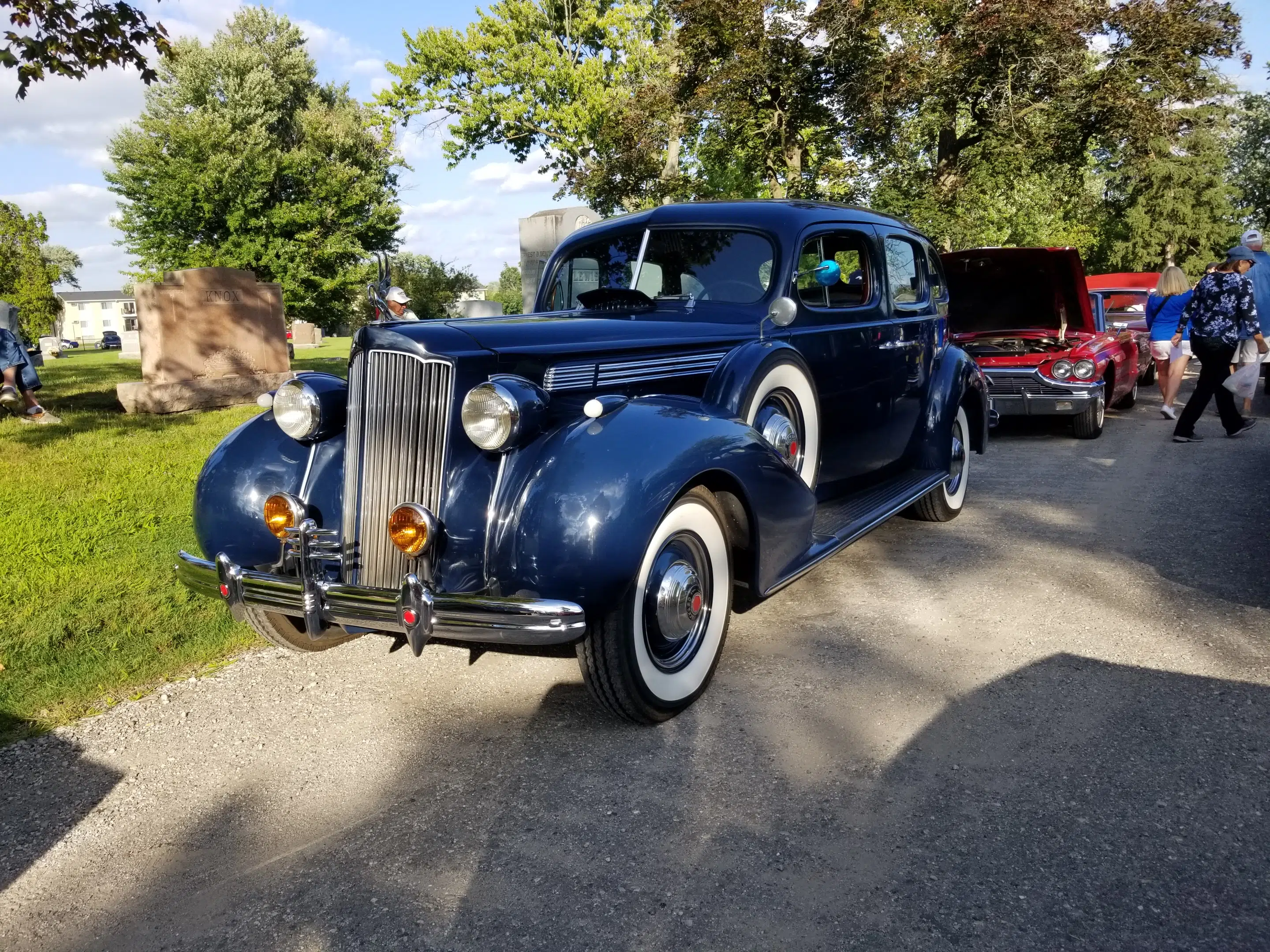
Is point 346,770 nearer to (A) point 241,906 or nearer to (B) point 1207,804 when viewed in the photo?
(A) point 241,906

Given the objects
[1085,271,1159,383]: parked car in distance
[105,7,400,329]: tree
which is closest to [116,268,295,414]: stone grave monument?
[1085,271,1159,383]: parked car in distance

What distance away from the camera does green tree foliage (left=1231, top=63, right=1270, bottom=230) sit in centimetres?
3338

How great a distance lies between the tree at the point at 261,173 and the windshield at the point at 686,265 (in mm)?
25072

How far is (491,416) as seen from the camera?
3197 millimetres

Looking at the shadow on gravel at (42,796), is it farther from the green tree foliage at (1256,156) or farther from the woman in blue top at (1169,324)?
the green tree foliage at (1256,156)

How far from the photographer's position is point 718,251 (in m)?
4.90

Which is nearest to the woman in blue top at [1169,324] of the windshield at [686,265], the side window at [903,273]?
the side window at [903,273]

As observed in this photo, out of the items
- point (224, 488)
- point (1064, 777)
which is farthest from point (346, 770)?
point (1064, 777)

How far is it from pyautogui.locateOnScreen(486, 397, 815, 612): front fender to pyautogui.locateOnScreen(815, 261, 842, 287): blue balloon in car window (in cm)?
156

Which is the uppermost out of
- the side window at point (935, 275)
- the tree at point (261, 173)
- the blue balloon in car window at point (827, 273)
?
the tree at point (261, 173)

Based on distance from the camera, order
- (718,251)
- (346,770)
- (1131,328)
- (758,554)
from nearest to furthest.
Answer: (346,770) < (758,554) < (718,251) < (1131,328)

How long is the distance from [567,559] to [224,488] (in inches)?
63.4

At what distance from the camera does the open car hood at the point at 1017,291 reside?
10.2 m

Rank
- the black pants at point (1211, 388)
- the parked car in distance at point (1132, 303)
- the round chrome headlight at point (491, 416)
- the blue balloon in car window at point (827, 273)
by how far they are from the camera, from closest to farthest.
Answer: the round chrome headlight at point (491, 416) → the blue balloon in car window at point (827, 273) → the black pants at point (1211, 388) → the parked car in distance at point (1132, 303)
